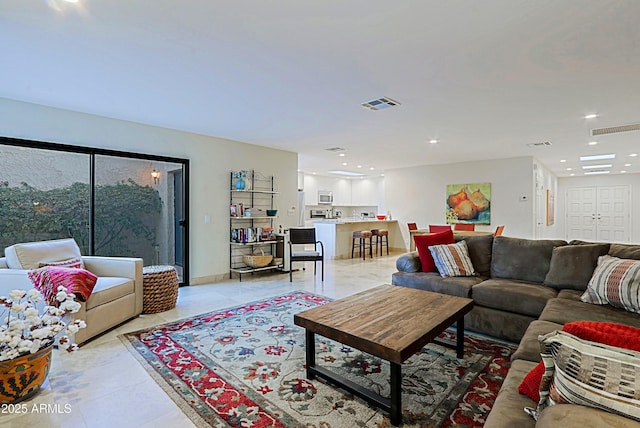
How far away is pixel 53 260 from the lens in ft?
10.2

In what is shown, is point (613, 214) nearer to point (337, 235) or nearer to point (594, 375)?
point (337, 235)

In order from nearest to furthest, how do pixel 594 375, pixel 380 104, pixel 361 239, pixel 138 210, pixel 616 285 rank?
pixel 594 375 → pixel 616 285 → pixel 380 104 → pixel 138 210 → pixel 361 239

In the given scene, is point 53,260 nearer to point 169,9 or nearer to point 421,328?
point 169,9

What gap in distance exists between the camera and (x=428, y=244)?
3.66 meters

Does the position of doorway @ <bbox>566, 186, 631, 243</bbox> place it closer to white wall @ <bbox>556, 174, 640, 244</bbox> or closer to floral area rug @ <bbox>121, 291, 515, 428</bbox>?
white wall @ <bbox>556, 174, 640, 244</bbox>

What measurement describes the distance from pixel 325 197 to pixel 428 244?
276 inches

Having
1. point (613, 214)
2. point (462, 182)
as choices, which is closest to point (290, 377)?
point (462, 182)

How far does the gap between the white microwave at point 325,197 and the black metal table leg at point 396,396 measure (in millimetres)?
8719

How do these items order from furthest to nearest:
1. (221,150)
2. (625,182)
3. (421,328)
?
(625,182) < (221,150) < (421,328)

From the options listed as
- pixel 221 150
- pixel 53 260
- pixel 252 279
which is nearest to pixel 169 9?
pixel 53 260

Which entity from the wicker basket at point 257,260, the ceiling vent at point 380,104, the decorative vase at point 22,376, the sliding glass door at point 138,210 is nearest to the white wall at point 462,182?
the wicker basket at point 257,260

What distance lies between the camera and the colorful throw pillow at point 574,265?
9.21ft

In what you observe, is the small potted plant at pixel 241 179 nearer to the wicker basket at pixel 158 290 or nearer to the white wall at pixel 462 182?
the wicker basket at pixel 158 290

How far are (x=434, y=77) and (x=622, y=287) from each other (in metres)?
2.18
